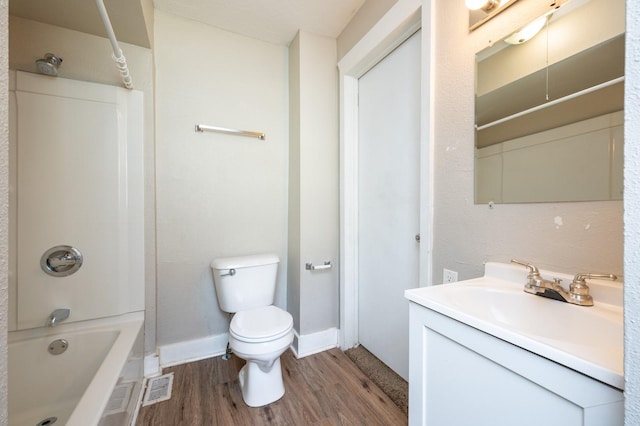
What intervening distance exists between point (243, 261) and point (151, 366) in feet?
2.79

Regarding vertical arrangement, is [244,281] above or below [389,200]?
below

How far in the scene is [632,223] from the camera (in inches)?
13.9

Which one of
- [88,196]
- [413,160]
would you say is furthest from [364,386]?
[88,196]

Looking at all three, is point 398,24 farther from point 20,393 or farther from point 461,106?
point 20,393

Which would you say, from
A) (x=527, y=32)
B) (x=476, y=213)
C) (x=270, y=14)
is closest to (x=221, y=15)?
(x=270, y=14)

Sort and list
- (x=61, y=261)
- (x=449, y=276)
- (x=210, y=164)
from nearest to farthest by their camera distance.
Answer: (x=449, y=276), (x=61, y=261), (x=210, y=164)

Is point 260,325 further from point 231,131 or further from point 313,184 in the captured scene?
point 231,131

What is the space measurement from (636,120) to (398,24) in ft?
4.45

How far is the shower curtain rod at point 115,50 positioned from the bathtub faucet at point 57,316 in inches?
50.7

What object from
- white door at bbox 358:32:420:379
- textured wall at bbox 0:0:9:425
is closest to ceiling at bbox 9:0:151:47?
textured wall at bbox 0:0:9:425

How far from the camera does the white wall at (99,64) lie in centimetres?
134

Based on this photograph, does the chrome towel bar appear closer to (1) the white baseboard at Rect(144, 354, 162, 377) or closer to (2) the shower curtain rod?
(2) the shower curtain rod

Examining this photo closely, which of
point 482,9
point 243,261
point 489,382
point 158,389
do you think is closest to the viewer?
point 489,382

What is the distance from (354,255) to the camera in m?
1.91
